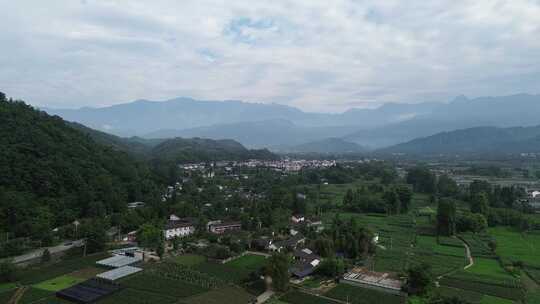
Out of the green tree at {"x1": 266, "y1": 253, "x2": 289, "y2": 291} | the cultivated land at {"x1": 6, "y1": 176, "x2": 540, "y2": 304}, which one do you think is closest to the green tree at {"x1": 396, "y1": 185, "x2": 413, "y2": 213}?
the cultivated land at {"x1": 6, "y1": 176, "x2": 540, "y2": 304}

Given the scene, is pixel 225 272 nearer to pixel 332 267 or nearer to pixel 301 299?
pixel 301 299

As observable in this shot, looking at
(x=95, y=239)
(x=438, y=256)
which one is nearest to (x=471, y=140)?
(x=438, y=256)

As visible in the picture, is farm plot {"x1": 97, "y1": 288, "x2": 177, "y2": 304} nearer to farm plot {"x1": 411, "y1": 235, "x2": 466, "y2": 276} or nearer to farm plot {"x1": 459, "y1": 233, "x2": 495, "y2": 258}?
farm plot {"x1": 411, "y1": 235, "x2": 466, "y2": 276}

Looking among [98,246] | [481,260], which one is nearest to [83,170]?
[98,246]

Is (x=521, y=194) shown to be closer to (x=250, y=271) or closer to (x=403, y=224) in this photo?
(x=403, y=224)

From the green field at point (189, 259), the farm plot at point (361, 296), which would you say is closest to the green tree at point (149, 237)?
the green field at point (189, 259)

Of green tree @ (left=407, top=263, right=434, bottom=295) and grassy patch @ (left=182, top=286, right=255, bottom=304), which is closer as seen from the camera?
grassy patch @ (left=182, top=286, right=255, bottom=304)
